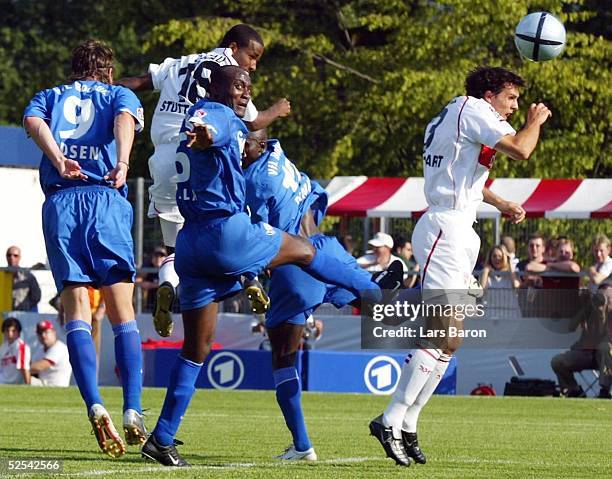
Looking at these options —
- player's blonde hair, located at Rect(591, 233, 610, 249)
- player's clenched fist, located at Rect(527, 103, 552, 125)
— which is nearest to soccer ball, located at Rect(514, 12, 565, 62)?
player's clenched fist, located at Rect(527, 103, 552, 125)

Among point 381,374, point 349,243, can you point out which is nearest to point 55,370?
point 381,374

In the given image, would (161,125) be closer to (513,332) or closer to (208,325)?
(208,325)

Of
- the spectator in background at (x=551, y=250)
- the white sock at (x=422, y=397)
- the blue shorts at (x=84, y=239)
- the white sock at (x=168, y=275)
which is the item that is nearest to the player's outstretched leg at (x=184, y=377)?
the blue shorts at (x=84, y=239)

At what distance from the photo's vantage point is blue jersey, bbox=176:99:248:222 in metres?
7.73

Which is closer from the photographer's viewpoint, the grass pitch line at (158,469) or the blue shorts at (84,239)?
the grass pitch line at (158,469)

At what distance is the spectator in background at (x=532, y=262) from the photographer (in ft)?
60.2

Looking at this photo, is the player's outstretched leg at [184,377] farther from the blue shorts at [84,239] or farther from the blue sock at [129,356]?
the blue shorts at [84,239]

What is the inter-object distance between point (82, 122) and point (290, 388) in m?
1.92

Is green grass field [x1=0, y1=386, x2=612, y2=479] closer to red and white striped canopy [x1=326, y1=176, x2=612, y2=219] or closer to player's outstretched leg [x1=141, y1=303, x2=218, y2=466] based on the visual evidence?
player's outstretched leg [x1=141, y1=303, x2=218, y2=466]

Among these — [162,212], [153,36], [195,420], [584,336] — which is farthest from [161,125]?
[153,36]

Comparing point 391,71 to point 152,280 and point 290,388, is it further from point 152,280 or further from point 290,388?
point 290,388

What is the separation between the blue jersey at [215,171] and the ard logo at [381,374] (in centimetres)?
972

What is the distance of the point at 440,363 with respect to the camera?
8.50m

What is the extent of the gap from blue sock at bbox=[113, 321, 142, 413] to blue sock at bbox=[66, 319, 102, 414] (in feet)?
0.60
